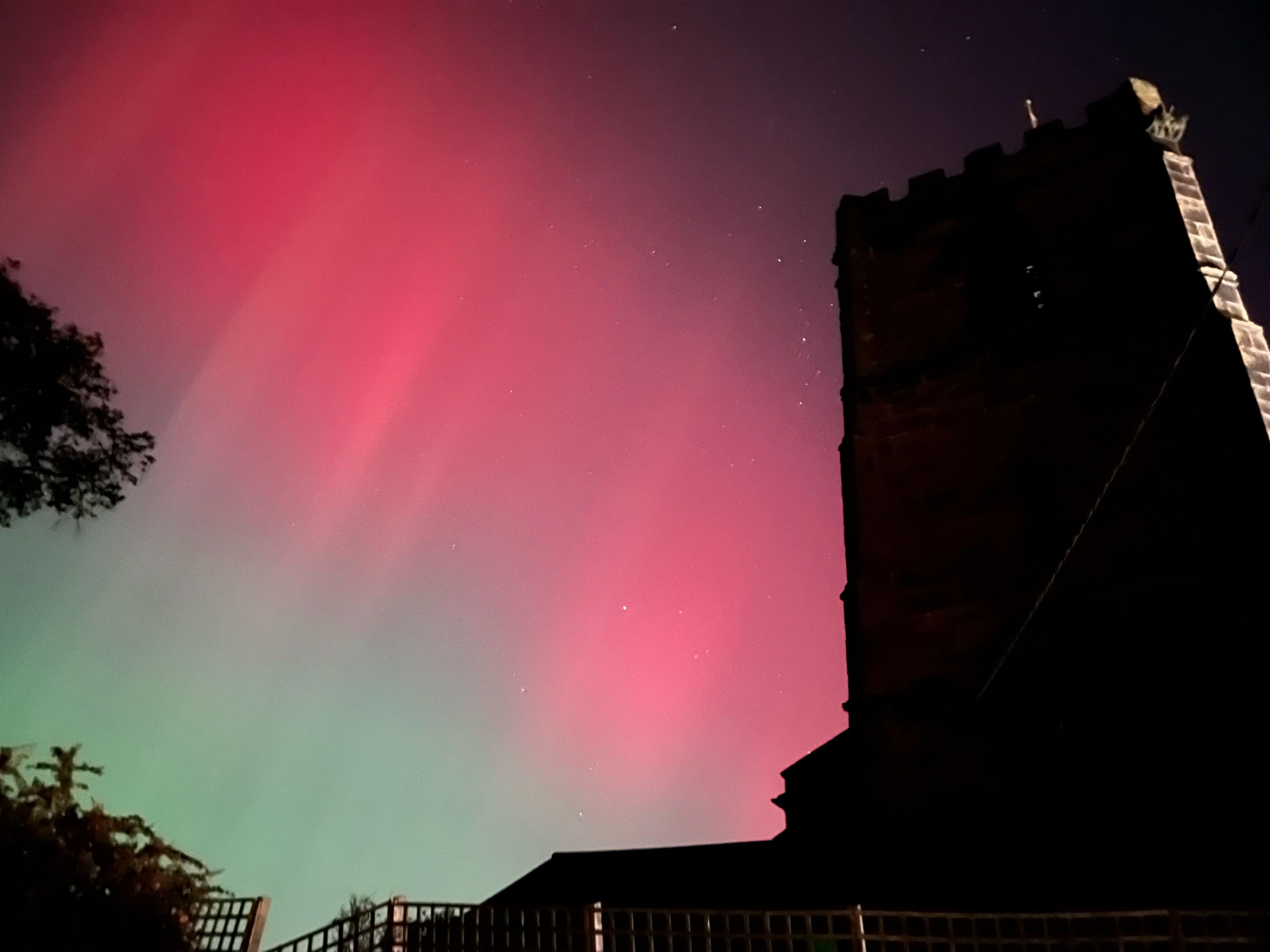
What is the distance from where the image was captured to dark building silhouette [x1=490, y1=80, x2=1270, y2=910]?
11.4m

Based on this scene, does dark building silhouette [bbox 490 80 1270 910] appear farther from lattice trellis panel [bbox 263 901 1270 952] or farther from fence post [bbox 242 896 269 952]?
fence post [bbox 242 896 269 952]

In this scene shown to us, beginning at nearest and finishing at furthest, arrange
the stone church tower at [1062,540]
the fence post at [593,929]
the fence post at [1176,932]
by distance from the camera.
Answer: the fence post at [1176,932] → the fence post at [593,929] → the stone church tower at [1062,540]

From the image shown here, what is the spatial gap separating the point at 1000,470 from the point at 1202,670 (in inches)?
163

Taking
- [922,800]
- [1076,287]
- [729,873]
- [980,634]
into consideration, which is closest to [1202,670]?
[980,634]

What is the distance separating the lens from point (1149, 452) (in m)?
13.0

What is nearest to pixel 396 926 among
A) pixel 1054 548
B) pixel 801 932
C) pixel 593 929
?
pixel 593 929

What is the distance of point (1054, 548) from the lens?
13.3m

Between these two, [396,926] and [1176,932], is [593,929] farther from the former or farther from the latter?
[1176,932]

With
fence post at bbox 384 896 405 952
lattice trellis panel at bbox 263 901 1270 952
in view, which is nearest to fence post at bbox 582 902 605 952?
lattice trellis panel at bbox 263 901 1270 952

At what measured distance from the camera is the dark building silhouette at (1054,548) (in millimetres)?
11383

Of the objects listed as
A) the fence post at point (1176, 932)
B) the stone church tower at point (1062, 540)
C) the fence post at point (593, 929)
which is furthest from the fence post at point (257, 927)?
the fence post at point (1176, 932)

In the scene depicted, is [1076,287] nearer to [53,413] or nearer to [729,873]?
[729,873]

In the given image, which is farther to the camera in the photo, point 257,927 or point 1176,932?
point 257,927

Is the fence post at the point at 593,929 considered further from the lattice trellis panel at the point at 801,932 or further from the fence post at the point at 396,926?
the fence post at the point at 396,926
